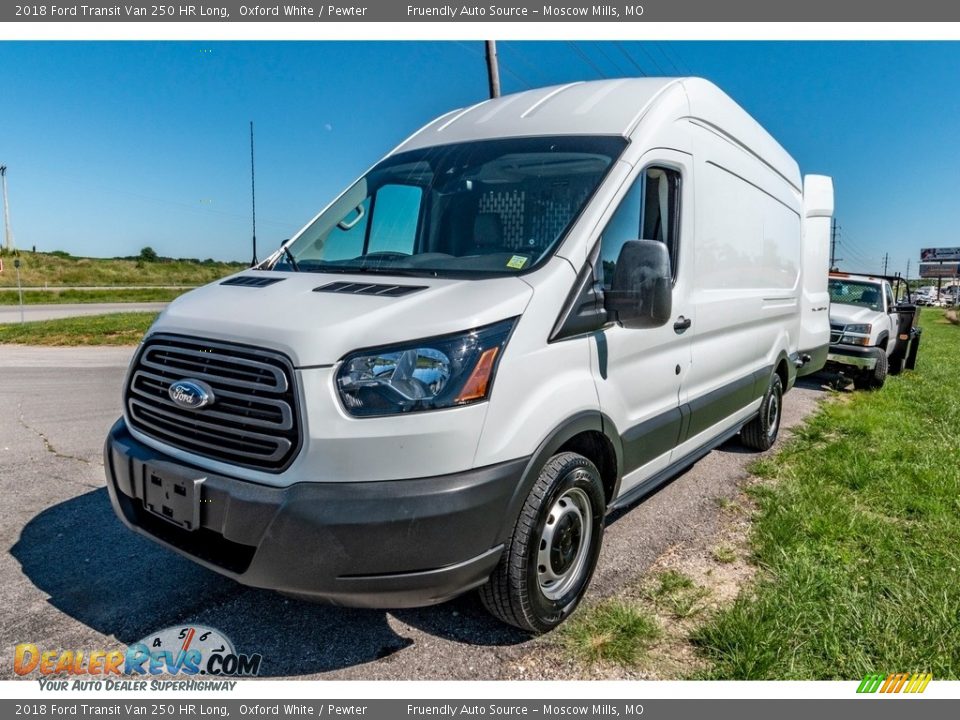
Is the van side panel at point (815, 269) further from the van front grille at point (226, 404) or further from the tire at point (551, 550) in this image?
the van front grille at point (226, 404)

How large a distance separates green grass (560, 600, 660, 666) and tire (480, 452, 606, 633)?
0.08 m

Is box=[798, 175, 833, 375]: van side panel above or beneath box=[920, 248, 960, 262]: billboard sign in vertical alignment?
beneath

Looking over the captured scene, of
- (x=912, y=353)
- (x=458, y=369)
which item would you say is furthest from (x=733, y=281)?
(x=912, y=353)

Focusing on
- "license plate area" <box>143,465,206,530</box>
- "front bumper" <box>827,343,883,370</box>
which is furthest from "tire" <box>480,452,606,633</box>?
"front bumper" <box>827,343,883,370</box>

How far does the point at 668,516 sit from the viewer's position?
4.30 metres

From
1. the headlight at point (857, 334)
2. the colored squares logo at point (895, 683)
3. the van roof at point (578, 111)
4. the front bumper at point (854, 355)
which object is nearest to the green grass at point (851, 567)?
the colored squares logo at point (895, 683)

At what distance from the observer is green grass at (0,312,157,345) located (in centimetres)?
1502

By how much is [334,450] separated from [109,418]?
19.4 ft

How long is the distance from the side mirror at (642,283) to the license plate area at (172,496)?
189cm

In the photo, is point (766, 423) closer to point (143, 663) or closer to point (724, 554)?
point (724, 554)

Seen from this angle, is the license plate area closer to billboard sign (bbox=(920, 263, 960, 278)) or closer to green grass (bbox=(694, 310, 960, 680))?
green grass (bbox=(694, 310, 960, 680))

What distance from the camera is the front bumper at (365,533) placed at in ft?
7.30

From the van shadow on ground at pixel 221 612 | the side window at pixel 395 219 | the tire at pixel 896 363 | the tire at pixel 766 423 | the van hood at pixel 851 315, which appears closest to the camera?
the van shadow on ground at pixel 221 612
